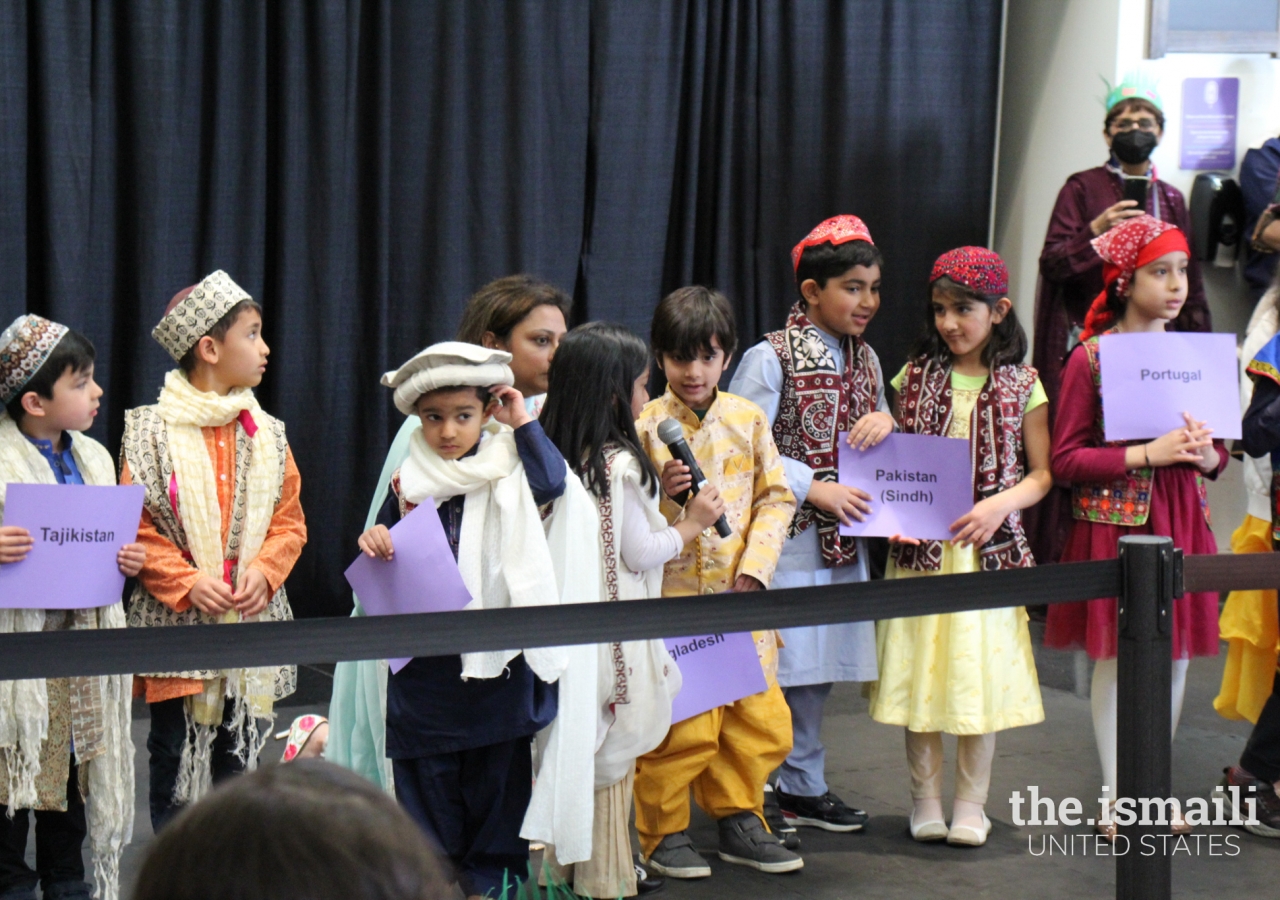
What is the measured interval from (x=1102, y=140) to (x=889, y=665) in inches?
110

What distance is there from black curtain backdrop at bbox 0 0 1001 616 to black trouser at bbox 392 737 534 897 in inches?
89.7

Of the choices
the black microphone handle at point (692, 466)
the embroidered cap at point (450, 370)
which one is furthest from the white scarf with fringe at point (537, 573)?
the black microphone handle at point (692, 466)

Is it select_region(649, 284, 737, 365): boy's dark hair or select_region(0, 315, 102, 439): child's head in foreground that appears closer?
select_region(0, 315, 102, 439): child's head in foreground

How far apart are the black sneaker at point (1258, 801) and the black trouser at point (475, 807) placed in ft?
5.68

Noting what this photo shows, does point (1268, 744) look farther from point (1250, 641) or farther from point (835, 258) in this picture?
point (835, 258)

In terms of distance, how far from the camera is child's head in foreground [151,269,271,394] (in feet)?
8.84

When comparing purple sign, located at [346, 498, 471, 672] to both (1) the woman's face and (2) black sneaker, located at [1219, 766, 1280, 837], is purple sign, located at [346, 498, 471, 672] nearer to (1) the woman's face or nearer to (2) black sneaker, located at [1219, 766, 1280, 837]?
(1) the woman's face

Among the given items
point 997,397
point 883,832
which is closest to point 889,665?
point 883,832

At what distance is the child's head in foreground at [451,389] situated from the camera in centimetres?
237

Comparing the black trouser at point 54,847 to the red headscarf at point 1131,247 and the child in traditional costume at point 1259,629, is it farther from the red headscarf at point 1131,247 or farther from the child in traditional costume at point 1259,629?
the child in traditional costume at point 1259,629

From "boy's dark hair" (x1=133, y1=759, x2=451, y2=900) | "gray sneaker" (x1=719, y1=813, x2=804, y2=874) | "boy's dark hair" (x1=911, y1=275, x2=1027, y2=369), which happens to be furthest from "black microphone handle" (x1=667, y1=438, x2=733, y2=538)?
"boy's dark hair" (x1=133, y1=759, x2=451, y2=900)

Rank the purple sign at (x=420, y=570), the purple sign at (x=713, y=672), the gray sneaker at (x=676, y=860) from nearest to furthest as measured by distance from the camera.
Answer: the purple sign at (x=420, y=570) < the purple sign at (x=713, y=672) < the gray sneaker at (x=676, y=860)

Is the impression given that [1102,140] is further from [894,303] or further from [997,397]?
[997,397]

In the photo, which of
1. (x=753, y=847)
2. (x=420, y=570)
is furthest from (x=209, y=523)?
(x=753, y=847)
